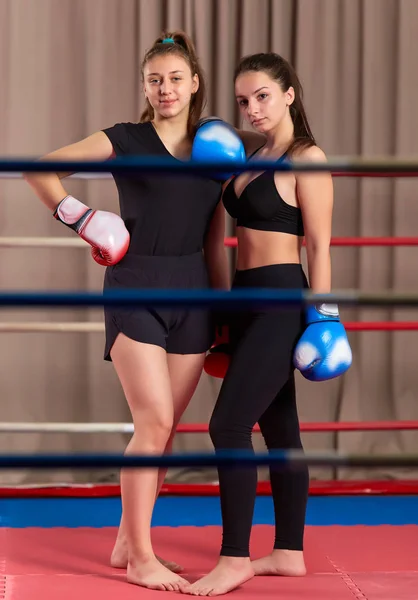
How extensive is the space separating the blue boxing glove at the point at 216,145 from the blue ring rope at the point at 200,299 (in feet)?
2.18

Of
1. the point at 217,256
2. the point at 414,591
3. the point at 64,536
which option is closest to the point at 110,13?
the point at 217,256

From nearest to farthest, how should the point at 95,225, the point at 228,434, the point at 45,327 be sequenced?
the point at 95,225, the point at 228,434, the point at 45,327

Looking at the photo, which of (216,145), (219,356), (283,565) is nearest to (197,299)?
(216,145)

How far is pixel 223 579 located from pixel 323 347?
1.63ft

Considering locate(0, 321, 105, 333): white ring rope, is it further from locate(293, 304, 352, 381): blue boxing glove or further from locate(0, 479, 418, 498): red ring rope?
locate(293, 304, 352, 381): blue boxing glove

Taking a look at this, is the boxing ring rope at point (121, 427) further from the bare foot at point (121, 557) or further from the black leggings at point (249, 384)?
the black leggings at point (249, 384)

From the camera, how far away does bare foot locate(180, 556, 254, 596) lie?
174cm

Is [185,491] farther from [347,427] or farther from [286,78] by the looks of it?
[286,78]

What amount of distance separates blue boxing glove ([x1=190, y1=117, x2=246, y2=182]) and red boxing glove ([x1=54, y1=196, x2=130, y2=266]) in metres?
0.26

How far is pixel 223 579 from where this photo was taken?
1.75 meters

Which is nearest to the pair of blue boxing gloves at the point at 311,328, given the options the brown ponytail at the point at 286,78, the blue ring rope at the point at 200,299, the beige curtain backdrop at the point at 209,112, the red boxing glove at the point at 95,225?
the brown ponytail at the point at 286,78

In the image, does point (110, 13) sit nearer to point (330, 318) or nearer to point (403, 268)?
point (403, 268)

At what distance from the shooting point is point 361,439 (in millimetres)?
3146

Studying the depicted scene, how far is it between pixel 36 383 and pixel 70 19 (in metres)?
1.20
